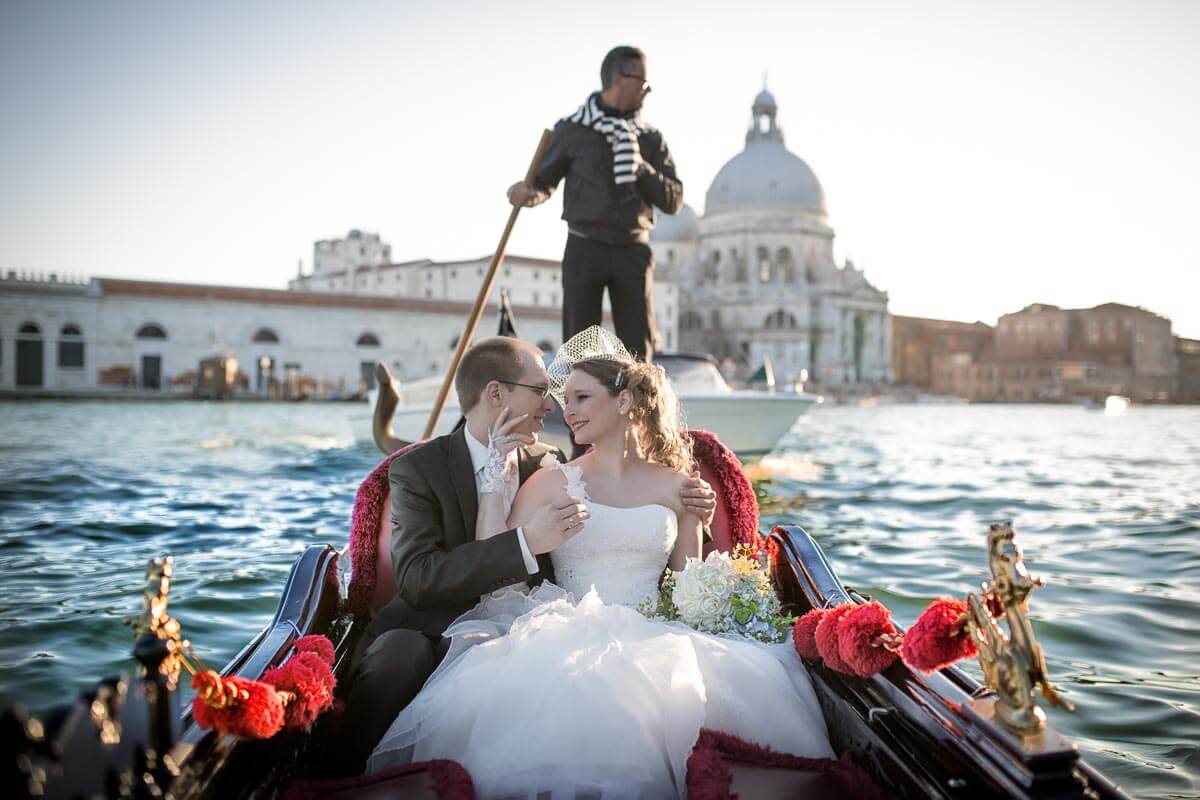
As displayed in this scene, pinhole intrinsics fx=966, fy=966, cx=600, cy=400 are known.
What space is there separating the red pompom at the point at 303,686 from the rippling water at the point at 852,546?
168cm

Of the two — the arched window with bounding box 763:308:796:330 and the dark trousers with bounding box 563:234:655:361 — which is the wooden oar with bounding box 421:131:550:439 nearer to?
the dark trousers with bounding box 563:234:655:361

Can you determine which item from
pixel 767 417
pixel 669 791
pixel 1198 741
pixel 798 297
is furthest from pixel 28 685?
pixel 798 297

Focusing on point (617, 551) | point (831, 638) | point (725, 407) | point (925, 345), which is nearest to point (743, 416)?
point (725, 407)

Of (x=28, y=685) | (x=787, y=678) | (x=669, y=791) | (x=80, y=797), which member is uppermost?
(x=80, y=797)

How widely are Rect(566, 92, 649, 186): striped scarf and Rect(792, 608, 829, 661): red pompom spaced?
7.21 feet

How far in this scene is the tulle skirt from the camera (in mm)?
1437

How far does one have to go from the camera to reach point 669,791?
1.45 meters

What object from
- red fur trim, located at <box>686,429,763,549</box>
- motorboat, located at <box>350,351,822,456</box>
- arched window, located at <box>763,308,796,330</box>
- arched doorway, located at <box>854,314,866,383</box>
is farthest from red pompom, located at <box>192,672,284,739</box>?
arched doorway, located at <box>854,314,866,383</box>

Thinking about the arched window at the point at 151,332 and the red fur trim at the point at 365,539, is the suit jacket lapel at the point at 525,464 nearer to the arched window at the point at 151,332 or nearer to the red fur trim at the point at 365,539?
the red fur trim at the point at 365,539

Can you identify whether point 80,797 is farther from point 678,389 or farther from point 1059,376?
point 1059,376

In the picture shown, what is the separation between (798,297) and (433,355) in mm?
21212

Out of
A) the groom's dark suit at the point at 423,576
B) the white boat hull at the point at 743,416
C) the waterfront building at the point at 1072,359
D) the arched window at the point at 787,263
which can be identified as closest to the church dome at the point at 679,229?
the arched window at the point at 787,263

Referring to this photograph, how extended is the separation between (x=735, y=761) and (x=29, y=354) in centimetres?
3472

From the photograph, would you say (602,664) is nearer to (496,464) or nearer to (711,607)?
(711,607)
